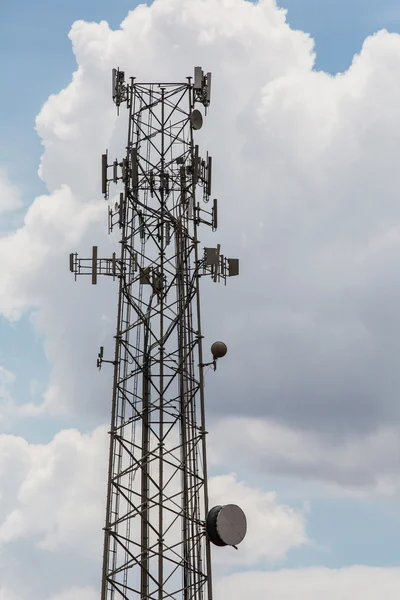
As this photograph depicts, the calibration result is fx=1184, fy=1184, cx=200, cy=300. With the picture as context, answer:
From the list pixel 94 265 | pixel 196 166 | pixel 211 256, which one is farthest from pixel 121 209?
pixel 211 256

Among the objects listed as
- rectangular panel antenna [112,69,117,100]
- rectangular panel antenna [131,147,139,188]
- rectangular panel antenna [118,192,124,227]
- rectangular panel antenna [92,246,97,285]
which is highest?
rectangular panel antenna [112,69,117,100]

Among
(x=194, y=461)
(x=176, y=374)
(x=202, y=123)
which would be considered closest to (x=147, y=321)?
(x=176, y=374)

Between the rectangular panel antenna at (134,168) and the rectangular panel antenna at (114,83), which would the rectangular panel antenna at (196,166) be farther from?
the rectangular panel antenna at (114,83)

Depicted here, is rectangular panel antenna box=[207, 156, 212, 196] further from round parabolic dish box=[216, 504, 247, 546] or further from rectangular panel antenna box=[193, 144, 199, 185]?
round parabolic dish box=[216, 504, 247, 546]

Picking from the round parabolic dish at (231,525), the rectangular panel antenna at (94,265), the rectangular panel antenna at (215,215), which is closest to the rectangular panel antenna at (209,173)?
the rectangular panel antenna at (215,215)

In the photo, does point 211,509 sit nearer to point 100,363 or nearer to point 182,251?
point 100,363

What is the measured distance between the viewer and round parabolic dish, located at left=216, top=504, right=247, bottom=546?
4744 cm

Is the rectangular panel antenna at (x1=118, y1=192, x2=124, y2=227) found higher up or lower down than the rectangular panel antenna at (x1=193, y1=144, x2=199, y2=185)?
lower down

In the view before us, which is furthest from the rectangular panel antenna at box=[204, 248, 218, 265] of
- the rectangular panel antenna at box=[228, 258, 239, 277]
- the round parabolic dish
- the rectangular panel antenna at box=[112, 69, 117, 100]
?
the round parabolic dish

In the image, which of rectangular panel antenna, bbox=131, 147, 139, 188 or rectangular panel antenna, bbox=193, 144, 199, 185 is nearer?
rectangular panel antenna, bbox=131, 147, 139, 188

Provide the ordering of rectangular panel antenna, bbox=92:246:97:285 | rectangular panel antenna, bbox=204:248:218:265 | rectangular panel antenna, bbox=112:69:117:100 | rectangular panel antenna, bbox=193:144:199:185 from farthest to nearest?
rectangular panel antenna, bbox=112:69:117:100
rectangular panel antenna, bbox=193:144:199:185
rectangular panel antenna, bbox=204:248:218:265
rectangular panel antenna, bbox=92:246:97:285

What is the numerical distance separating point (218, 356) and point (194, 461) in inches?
185

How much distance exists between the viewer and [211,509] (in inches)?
1898

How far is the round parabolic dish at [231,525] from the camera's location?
156ft
